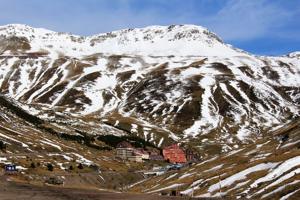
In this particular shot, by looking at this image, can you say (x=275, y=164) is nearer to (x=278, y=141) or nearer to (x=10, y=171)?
(x=278, y=141)

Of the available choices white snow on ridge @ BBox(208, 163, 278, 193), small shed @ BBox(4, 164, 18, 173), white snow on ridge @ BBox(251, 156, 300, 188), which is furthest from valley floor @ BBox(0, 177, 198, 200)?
small shed @ BBox(4, 164, 18, 173)

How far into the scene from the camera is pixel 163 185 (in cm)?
14800

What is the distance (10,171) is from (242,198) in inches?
3345

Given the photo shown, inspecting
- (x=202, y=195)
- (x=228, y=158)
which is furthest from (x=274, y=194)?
(x=228, y=158)

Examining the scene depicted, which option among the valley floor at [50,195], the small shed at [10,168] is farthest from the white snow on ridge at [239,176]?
the small shed at [10,168]

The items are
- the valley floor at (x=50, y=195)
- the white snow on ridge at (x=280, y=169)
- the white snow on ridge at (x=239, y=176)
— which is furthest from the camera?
the white snow on ridge at (x=239, y=176)

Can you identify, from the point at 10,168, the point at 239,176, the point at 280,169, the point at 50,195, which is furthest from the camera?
the point at 10,168

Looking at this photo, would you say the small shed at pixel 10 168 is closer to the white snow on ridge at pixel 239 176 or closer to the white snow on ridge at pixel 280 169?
the white snow on ridge at pixel 239 176

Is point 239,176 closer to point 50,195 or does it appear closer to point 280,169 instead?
point 280,169

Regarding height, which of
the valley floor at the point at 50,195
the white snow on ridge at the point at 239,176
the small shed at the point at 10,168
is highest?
the small shed at the point at 10,168

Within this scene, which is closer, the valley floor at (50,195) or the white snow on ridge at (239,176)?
the valley floor at (50,195)

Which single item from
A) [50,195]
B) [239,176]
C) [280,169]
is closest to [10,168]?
[50,195]

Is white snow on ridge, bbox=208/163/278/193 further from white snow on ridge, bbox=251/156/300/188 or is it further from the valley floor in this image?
the valley floor

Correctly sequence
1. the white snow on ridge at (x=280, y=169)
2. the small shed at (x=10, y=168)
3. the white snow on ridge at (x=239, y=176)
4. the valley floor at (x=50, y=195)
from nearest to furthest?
the valley floor at (x=50, y=195) < the white snow on ridge at (x=280, y=169) < the white snow on ridge at (x=239, y=176) < the small shed at (x=10, y=168)
